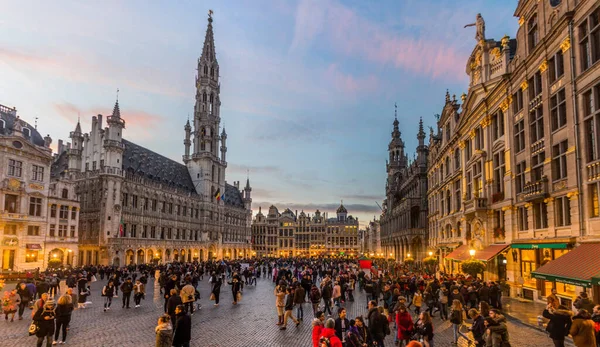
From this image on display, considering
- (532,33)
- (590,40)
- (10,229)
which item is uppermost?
(532,33)

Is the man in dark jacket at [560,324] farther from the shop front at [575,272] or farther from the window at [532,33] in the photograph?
the window at [532,33]

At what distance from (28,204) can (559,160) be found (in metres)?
50.4

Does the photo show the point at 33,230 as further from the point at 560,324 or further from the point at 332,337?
the point at 560,324

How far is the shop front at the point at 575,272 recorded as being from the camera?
49.8ft

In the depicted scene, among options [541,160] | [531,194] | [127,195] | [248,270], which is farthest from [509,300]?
[127,195]

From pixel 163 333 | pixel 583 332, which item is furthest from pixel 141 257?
pixel 583 332

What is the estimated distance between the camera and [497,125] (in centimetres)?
2831

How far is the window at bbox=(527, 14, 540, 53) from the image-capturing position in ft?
75.3

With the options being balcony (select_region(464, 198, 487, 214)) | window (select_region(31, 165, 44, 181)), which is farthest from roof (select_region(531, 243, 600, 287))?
window (select_region(31, 165, 44, 181))

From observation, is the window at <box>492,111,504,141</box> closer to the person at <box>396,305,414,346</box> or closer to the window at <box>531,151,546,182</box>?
the window at <box>531,151,546,182</box>

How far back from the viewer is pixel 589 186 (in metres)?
17.4

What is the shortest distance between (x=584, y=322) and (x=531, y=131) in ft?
51.4

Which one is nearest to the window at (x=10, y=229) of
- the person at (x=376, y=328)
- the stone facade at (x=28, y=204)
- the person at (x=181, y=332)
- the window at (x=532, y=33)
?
the stone facade at (x=28, y=204)

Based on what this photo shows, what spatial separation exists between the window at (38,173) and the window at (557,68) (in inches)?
1992
